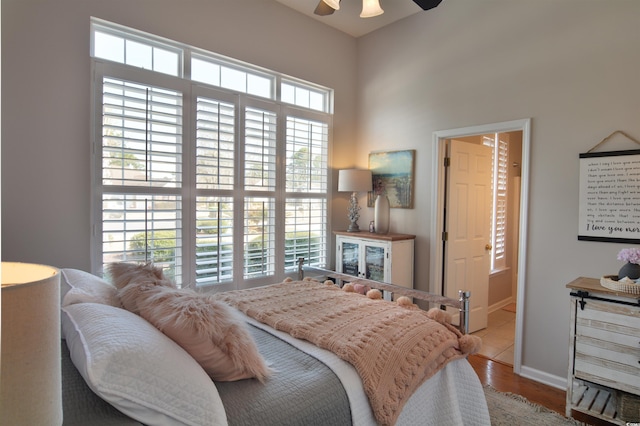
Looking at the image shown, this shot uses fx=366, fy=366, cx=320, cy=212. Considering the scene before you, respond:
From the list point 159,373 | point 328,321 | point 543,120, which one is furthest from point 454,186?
point 159,373

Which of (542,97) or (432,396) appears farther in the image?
(542,97)

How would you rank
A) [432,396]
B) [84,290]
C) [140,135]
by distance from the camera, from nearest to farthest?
[84,290] < [432,396] < [140,135]

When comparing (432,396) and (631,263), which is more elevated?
(631,263)

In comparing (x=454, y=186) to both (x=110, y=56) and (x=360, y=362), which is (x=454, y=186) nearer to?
(x=360, y=362)

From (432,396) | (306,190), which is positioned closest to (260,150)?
(306,190)

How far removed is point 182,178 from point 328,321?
1.88 m

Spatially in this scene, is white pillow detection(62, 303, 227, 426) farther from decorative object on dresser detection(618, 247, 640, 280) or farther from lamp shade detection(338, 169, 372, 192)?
lamp shade detection(338, 169, 372, 192)

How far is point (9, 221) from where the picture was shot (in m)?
2.35

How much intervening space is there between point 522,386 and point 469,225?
170 cm

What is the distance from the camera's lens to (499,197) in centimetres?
486

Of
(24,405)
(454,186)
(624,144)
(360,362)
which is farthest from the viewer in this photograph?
(454,186)

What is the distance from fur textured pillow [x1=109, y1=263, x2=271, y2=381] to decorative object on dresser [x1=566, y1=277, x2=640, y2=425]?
2121 millimetres

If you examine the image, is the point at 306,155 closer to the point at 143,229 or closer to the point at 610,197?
the point at 143,229

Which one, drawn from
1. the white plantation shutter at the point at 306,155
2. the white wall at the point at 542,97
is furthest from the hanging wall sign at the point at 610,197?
the white plantation shutter at the point at 306,155
